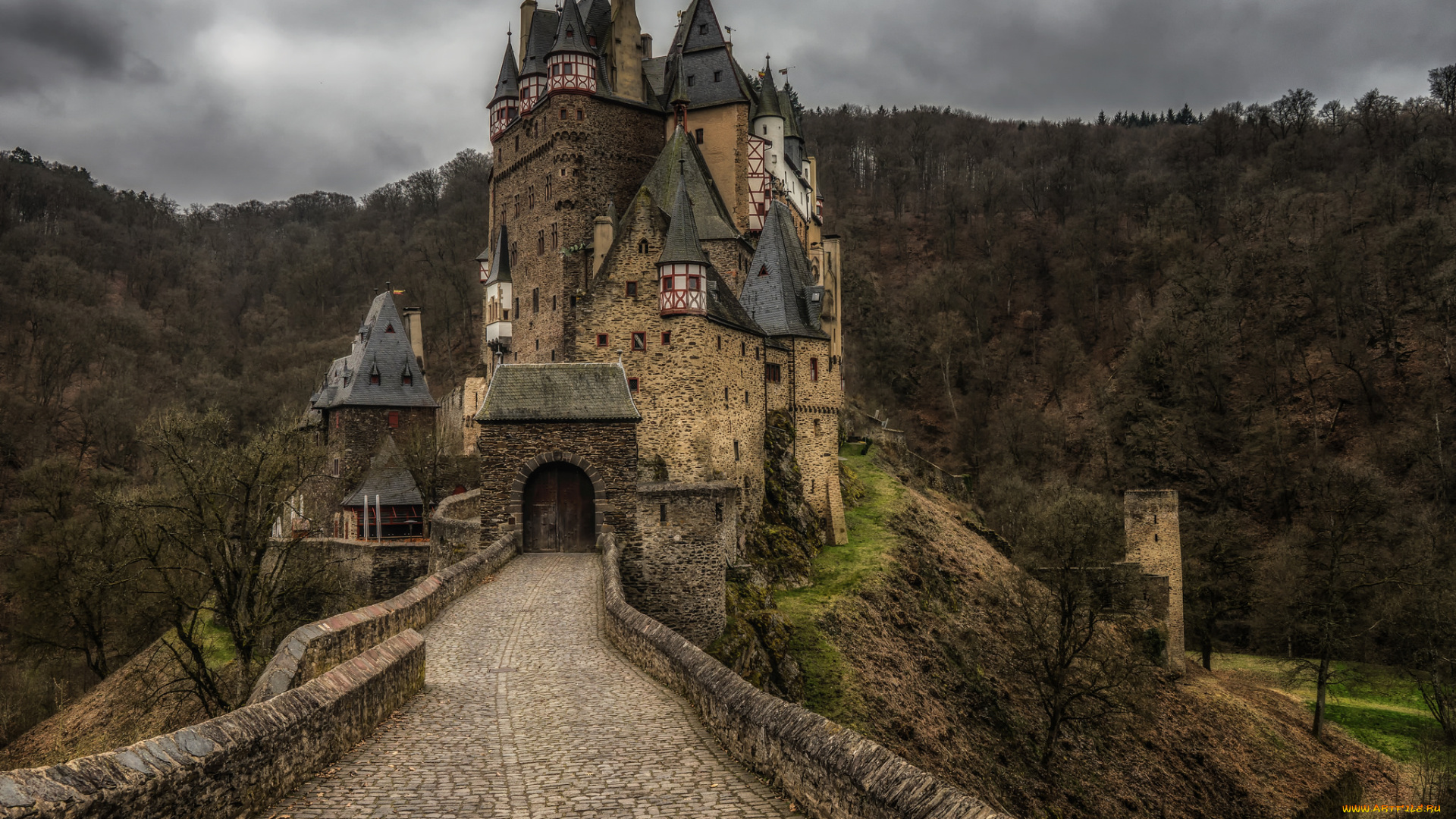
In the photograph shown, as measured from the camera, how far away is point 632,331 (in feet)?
90.5

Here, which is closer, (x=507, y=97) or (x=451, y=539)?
(x=451, y=539)

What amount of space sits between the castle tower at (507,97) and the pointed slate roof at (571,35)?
4802mm

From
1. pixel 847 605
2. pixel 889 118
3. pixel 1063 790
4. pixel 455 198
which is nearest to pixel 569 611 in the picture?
pixel 847 605

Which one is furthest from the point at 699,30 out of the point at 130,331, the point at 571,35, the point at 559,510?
the point at 130,331

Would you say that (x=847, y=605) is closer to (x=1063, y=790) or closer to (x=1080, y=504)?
(x=1063, y=790)

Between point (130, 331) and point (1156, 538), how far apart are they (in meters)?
63.8

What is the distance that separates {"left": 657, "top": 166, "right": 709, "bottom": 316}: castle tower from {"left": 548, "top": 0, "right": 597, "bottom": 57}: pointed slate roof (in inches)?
611

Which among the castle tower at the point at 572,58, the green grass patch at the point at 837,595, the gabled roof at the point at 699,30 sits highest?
the gabled roof at the point at 699,30

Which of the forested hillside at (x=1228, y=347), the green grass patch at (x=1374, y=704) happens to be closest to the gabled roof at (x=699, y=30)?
the forested hillside at (x=1228, y=347)

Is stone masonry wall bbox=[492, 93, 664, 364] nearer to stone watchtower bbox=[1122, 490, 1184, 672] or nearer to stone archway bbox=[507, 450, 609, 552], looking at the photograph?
stone archway bbox=[507, 450, 609, 552]

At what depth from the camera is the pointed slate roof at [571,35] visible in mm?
39156

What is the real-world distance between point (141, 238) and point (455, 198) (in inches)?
1009

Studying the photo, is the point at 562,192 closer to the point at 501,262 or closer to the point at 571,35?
the point at 501,262

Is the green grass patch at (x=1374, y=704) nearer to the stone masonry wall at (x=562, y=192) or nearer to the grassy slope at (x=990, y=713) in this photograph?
the grassy slope at (x=990, y=713)
